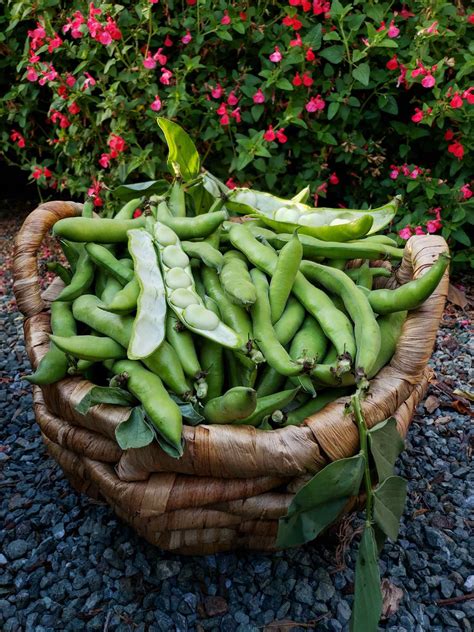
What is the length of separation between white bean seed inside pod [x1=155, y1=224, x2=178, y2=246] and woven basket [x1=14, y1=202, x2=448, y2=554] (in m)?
0.38

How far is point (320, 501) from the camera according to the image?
3.43 ft

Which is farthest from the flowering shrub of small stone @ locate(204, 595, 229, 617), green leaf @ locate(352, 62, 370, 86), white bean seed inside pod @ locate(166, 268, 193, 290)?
small stone @ locate(204, 595, 229, 617)

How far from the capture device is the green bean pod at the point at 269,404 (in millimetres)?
1163

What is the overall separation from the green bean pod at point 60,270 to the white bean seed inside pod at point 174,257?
321 mm

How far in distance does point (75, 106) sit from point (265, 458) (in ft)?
7.39

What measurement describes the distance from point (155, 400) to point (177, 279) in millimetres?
318

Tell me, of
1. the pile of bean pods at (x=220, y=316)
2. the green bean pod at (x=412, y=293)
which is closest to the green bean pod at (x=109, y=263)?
the pile of bean pods at (x=220, y=316)

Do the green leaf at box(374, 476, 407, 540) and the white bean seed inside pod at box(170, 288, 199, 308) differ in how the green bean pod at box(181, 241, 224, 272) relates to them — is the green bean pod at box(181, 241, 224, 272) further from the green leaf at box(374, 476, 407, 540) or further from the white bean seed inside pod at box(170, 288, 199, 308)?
the green leaf at box(374, 476, 407, 540)

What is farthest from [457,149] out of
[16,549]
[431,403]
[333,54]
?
[16,549]

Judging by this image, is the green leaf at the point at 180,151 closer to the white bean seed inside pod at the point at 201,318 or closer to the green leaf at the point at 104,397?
the white bean seed inside pod at the point at 201,318

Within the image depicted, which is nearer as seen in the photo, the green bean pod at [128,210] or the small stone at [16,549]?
the small stone at [16,549]

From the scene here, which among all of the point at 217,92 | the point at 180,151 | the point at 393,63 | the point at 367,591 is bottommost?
the point at 367,591

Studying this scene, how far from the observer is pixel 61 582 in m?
1.29

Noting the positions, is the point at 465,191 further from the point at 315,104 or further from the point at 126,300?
the point at 126,300
